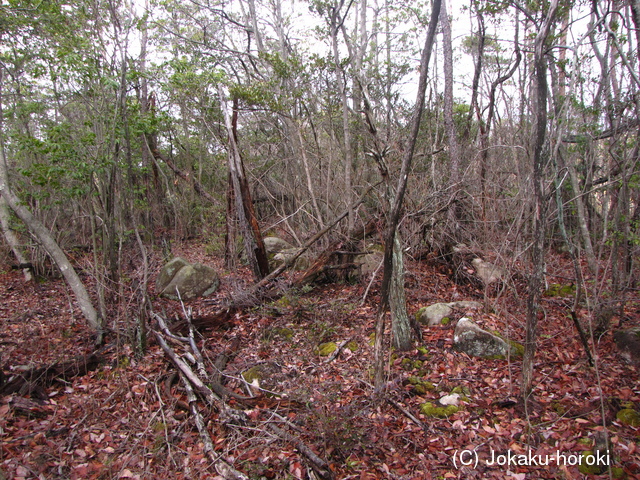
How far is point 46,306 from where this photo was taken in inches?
304

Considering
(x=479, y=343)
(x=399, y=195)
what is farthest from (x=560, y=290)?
(x=399, y=195)

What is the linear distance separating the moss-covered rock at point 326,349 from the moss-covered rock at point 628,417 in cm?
327

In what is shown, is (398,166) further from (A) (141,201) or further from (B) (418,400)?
(A) (141,201)

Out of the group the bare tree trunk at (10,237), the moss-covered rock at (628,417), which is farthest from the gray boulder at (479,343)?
the bare tree trunk at (10,237)

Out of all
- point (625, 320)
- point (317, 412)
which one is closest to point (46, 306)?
point (317, 412)

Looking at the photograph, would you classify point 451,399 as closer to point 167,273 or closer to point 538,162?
point 538,162

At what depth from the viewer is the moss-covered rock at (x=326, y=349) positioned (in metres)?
5.48

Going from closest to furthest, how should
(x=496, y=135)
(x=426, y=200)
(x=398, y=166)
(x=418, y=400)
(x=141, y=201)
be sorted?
1. (x=418, y=400)
2. (x=426, y=200)
3. (x=398, y=166)
4. (x=496, y=135)
5. (x=141, y=201)

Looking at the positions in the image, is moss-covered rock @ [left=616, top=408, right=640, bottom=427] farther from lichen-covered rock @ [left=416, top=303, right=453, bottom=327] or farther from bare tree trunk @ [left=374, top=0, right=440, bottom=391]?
lichen-covered rock @ [left=416, top=303, right=453, bottom=327]

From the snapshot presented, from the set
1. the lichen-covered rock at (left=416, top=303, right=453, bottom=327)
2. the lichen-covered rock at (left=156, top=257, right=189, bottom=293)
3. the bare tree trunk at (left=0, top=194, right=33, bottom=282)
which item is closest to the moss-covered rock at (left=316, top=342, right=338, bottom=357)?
the lichen-covered rock at (left=416, top=303, right=453, bottom=327)

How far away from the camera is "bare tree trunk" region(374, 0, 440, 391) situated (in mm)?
3514

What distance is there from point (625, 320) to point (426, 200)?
3.42 m

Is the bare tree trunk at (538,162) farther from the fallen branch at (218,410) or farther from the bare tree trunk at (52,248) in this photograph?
the bare tree trunk at (52,248)

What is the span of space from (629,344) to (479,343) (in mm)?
1638
